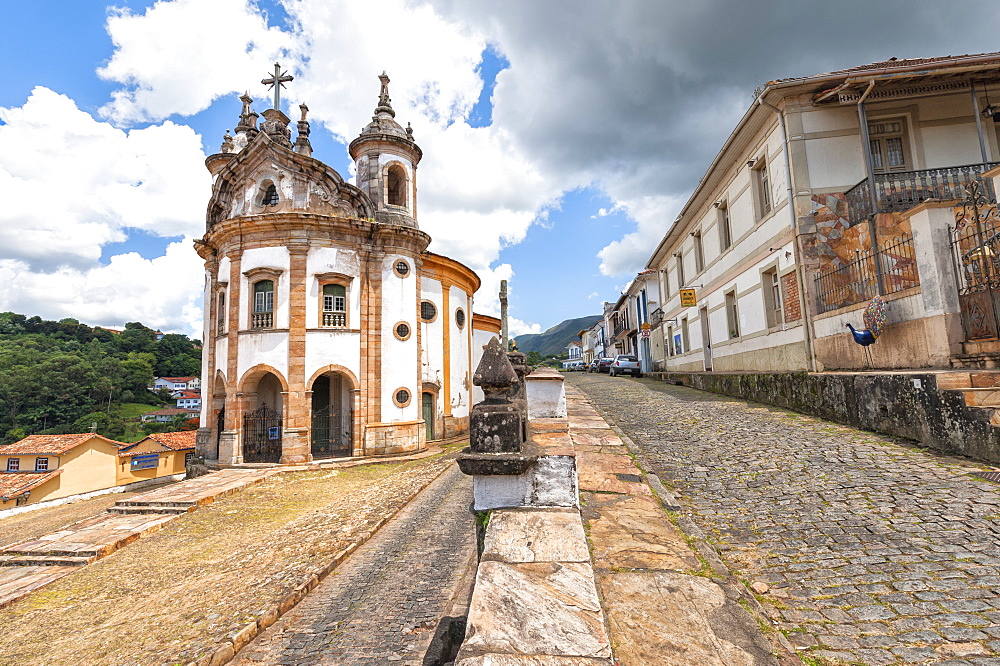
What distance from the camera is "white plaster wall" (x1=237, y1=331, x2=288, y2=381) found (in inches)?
634

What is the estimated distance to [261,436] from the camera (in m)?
16.8

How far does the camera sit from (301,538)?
333 inches

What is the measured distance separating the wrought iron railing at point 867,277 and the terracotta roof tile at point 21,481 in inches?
1395

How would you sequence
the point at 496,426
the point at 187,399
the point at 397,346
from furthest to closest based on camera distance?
the point at 187,399, the point at 397,346, the point at 496,426

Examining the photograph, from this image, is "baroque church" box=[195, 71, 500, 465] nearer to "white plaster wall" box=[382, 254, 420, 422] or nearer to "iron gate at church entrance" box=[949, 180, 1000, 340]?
"white plaster wall" box=[382, 254, 420, 422]

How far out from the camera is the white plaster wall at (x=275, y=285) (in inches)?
642

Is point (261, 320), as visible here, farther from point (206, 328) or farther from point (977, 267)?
point (977, 267)

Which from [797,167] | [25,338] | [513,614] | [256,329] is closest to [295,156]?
[256,329]

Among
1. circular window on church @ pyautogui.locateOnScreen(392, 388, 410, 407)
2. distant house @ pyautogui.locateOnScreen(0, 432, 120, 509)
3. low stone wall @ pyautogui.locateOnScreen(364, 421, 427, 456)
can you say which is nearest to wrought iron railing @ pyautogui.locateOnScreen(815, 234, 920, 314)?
circular window on church @ pyautogui.locateOnScreen(392, 388, 410, 407)

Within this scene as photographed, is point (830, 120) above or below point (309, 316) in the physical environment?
above

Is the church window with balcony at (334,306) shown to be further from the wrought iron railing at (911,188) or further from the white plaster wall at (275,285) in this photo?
the wrought iron railing at (911,188)

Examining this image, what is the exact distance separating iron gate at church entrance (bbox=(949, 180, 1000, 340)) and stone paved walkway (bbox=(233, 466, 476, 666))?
8.39 metres

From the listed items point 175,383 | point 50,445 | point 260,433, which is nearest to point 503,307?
point 260,433

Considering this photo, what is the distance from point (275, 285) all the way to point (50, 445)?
23749mm
